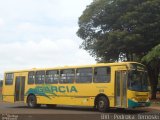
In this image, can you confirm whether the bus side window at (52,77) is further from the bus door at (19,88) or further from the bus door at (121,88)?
the bus door at (121,88)

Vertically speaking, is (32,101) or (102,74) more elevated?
(102,74)

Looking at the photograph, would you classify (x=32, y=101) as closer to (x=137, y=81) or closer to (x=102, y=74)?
(x=102, y=74)

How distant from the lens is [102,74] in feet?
82.2

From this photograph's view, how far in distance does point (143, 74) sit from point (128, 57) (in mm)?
15608

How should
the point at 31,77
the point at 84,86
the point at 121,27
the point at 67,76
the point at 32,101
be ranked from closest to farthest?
the point at 84,86 → the point at 67,76 → the point at 32,101 → the point at 31,77 → the point at 121,27

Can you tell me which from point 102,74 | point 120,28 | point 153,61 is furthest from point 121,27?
point 102,74

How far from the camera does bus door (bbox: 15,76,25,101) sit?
30766 millimetres

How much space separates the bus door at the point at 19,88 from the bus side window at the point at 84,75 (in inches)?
226

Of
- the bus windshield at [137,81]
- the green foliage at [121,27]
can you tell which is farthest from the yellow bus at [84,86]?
the green foliage at [121,27]

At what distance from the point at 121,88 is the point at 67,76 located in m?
4.66

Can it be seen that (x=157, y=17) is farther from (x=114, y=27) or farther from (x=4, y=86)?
(x=4, y=86)

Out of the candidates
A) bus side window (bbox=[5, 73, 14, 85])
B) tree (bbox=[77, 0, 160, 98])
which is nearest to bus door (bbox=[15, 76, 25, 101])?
bus side window (bbox=[5, 73, 14, 85])

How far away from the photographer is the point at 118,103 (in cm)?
2400

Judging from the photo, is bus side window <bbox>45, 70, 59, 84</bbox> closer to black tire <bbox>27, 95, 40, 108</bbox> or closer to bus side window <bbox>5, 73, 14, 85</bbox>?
black tire <bbox>27, 95, 40, 108</bbox>
